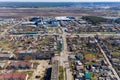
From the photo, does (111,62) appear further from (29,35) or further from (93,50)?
(29,35)

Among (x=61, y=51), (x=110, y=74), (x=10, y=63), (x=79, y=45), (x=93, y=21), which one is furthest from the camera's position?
(x=93, y=21)

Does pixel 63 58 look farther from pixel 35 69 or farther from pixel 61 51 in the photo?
pixel 35 69

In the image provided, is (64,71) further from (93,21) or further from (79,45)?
(93,21)

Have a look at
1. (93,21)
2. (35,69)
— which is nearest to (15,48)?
(35,69)

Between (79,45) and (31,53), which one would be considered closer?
(31,53)

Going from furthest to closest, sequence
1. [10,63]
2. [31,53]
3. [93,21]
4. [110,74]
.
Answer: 1. [93,21]
2. [31,53]
3. [10,63]
4. [110,74]

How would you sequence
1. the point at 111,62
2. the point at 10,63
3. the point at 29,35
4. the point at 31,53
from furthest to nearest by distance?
the point at 29,35
the point at 31,53
the point at 111,62
the point at 10,63

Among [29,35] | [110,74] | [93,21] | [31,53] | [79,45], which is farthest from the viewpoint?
[93,21]

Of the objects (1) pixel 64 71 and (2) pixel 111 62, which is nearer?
(1) pixel 64 71

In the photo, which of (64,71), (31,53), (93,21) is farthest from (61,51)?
(93,21)
